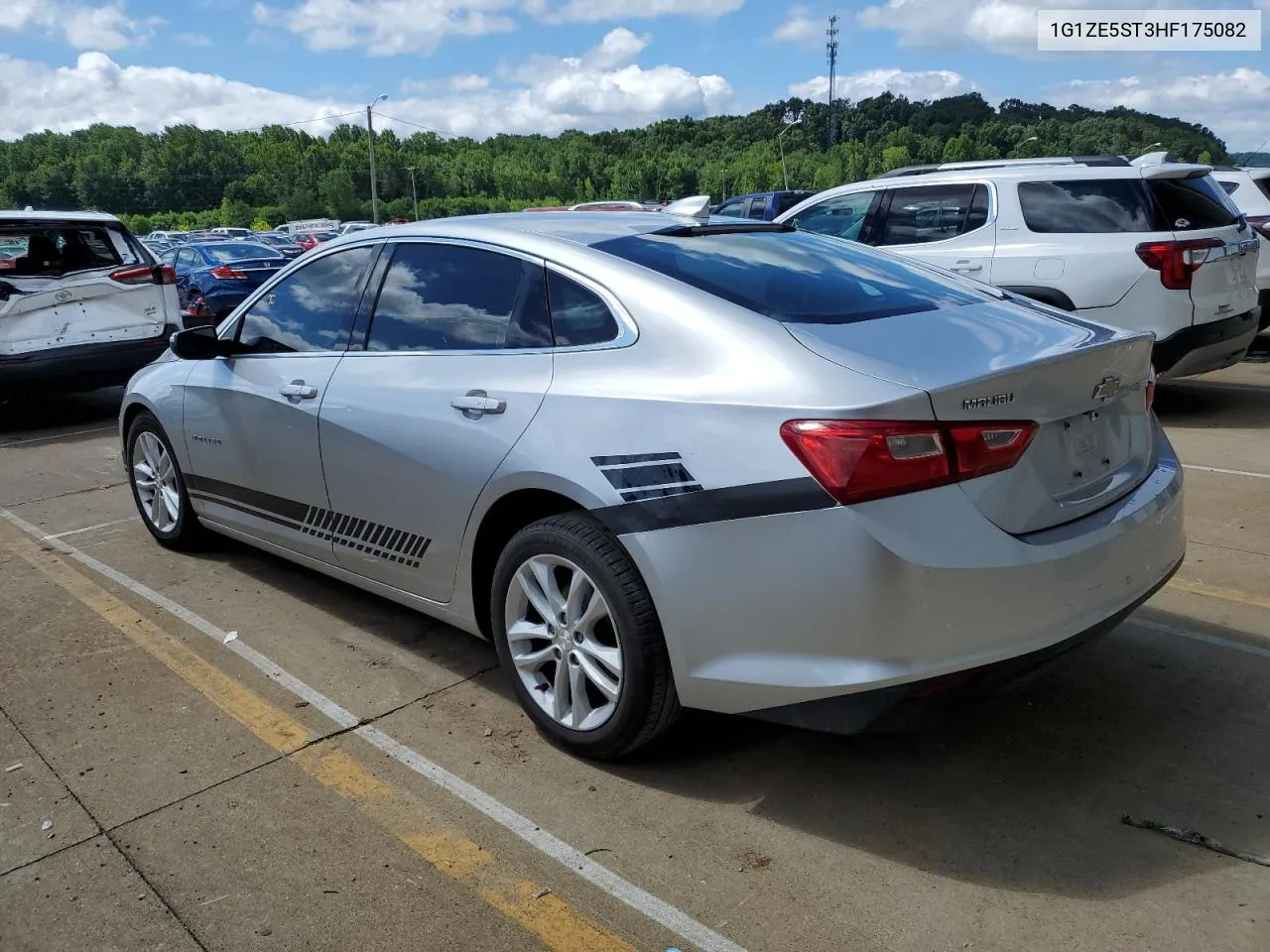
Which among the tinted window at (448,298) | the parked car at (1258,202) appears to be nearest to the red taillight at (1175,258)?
the parked car at (1258,202)

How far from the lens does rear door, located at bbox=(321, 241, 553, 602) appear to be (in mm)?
3418

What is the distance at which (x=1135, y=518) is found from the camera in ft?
9.88

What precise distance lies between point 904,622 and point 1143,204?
6182 millimetres

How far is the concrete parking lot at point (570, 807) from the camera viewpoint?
257 centimetres

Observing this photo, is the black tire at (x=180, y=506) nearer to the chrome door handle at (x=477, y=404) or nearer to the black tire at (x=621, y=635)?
the chrome door handle at (x=477, y=404)

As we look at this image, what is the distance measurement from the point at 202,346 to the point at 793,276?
2.69 metres

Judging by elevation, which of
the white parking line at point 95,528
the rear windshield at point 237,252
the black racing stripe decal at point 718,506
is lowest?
the white parking line at point 95,528

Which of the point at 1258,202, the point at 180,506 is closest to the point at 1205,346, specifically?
the point at 1258,202

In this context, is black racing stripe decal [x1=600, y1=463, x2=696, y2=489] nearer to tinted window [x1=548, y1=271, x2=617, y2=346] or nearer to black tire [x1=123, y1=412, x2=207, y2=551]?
tinted window [x1=548, y1=271, x2=617, y2=346]

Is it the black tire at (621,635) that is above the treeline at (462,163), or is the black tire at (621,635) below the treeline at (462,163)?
below

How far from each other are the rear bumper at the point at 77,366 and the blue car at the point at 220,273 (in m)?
6.24

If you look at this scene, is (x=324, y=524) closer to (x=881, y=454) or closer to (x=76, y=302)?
(x=881, y=454)

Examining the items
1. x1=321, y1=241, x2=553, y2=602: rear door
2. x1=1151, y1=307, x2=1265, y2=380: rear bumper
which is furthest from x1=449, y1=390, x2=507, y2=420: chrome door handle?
x1=1151, y1=307, x2=1265, y2=380: rear bumper

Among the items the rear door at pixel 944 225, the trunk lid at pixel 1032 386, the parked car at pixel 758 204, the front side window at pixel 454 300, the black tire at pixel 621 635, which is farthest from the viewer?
the parked car at pixel 758 204
